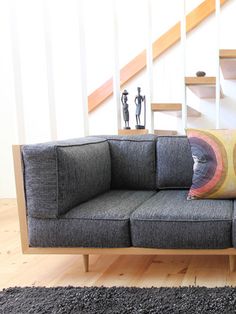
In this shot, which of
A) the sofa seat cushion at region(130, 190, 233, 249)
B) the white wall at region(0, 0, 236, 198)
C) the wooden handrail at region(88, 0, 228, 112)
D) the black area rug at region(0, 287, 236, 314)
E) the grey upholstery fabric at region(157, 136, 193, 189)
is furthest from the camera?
the wooden handrail at region(88, 0, 228, 112)

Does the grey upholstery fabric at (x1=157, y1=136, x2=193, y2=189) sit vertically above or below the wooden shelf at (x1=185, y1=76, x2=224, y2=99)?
below

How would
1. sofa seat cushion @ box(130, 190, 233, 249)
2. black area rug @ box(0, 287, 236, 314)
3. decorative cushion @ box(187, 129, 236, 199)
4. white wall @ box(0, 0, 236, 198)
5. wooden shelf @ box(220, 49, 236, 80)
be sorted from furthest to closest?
white wall @ box(0, 0, 236, 198), wooden shelf @ box(220, 49, 236, 80), decorative cushion @ box(187, 129, 236, 199), sofa seat cushion @ box(130, 190, 233, 249), black area rug @ box(0, 287, 236, 314)

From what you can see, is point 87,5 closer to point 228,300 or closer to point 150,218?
point 150,218

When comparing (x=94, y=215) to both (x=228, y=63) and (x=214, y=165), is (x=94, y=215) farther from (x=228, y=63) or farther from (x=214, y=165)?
(x=228, y=63)

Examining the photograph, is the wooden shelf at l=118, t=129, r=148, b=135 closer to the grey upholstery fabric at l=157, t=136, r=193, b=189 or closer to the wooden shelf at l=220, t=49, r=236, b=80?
the grey upholstery fabric at l=157, t=136, r=193, b=189

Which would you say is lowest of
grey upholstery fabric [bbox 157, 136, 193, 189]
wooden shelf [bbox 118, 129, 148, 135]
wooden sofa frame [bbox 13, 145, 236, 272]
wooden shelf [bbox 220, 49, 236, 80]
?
wooden sofa frame [bbox 13, 145, 236, 272]

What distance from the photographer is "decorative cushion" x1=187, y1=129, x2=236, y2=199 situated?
181cm

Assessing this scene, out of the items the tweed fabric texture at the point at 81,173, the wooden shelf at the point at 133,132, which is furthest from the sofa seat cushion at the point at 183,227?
the wooden shelf at the point at 133,132

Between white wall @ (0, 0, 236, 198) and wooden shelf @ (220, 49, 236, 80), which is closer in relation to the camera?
wooden shelf @ (220, 49, 236, 80)

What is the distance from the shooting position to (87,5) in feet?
12.5

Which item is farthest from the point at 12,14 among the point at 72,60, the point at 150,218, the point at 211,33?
the point at 150,218

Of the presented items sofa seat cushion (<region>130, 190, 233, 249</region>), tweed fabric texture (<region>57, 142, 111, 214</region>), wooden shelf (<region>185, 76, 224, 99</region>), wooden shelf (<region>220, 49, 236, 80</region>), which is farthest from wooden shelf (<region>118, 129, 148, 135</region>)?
sofa seat cushion (<region>130, 190, 233, 249</region>)

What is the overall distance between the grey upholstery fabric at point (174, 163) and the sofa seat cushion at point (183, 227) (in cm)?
41

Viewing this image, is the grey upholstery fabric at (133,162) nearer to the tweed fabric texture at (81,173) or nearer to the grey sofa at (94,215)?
the tweed fabric texture at (81,173)
